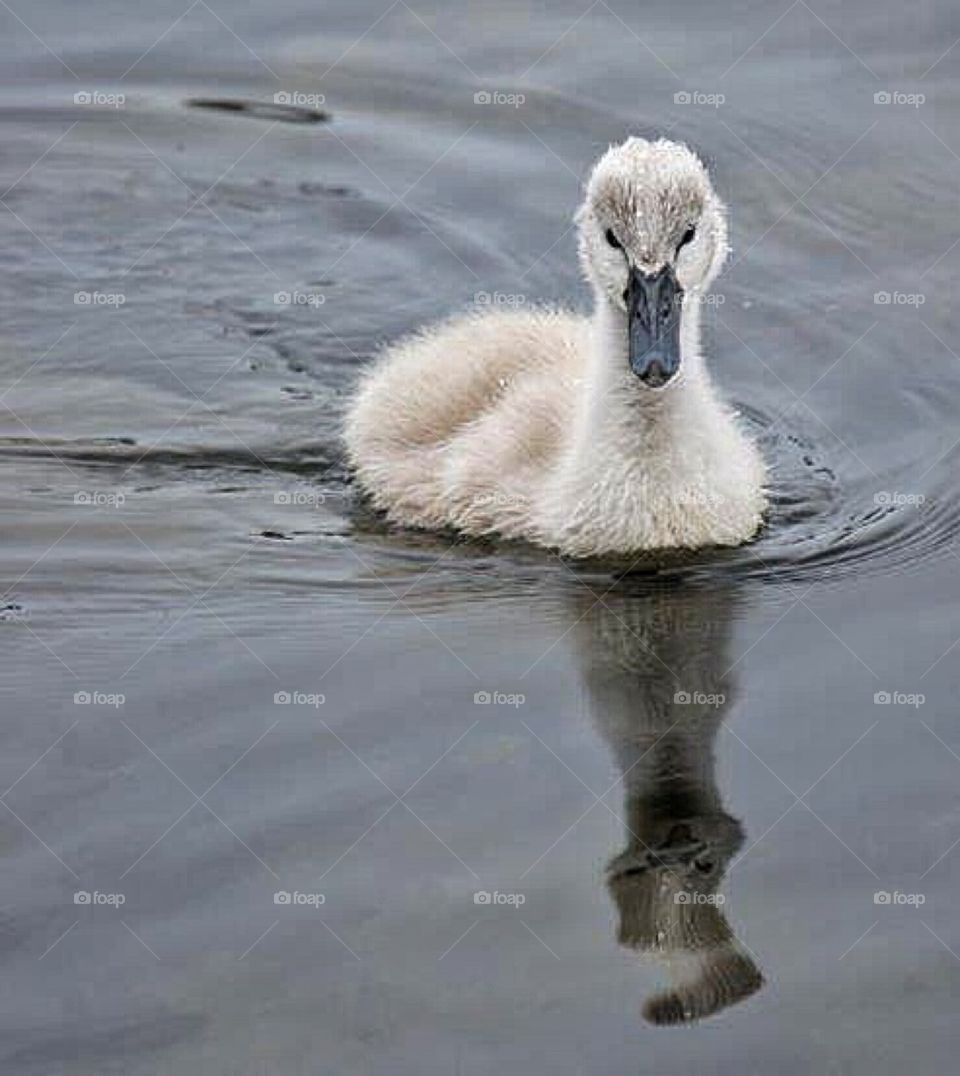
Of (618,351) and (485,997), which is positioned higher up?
(618,351)

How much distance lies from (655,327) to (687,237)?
12.7 inches

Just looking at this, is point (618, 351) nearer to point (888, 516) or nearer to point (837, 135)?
point (888, 516)

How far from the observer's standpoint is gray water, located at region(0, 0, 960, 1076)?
5.39m

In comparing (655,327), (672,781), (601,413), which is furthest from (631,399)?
(672,781)

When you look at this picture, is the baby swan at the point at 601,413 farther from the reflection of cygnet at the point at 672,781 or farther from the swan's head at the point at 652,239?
the reflection of cygnet at the point at 672,781

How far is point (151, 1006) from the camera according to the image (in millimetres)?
5277

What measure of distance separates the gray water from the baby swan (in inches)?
5.4

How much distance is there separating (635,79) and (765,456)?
298 centimetres

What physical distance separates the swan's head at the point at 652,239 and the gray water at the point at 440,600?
0.76m

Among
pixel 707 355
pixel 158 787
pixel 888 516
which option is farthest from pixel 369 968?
pixel 707 355

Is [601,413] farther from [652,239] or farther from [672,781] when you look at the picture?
[672,781]

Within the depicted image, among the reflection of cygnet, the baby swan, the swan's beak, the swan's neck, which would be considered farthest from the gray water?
the swan's beak

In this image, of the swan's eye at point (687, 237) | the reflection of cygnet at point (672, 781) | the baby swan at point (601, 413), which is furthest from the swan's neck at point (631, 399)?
the reflection of cygnet at point (672, 781)

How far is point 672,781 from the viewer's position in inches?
243
